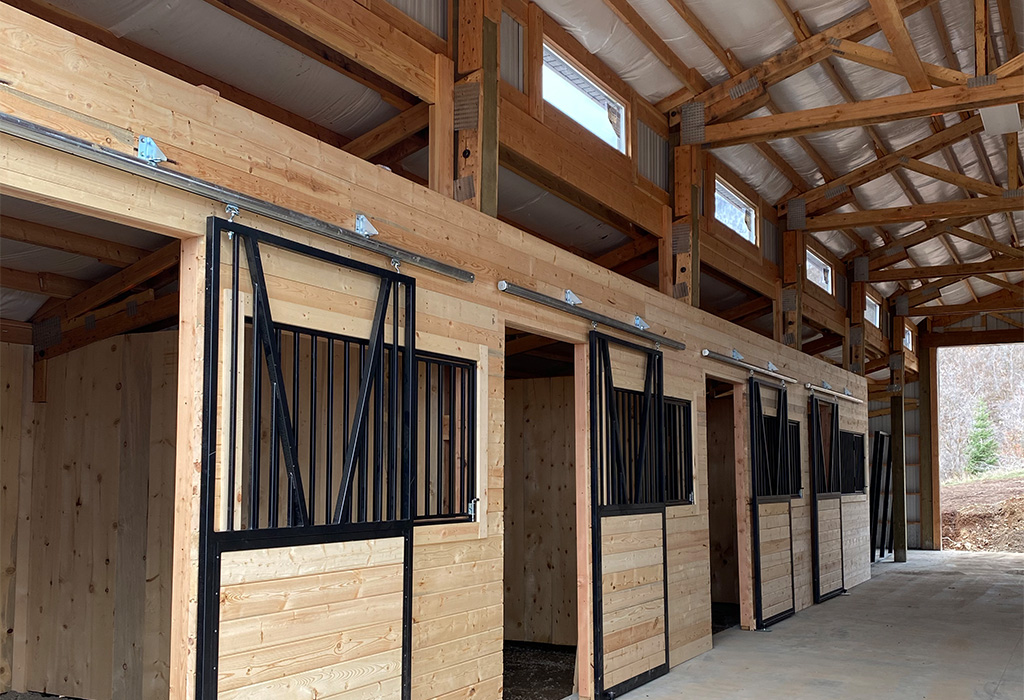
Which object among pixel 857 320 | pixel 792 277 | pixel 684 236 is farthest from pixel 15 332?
pixel 857 320

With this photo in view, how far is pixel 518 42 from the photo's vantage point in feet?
19.5

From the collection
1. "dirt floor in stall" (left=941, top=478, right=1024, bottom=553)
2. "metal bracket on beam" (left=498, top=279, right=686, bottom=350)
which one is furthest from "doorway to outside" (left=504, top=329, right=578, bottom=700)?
"dirt floor in stall" (left=941, top=478, right=1024, bottom=553)

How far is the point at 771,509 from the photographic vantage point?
8961 millimetres

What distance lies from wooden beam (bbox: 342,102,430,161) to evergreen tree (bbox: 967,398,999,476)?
30.3 meters

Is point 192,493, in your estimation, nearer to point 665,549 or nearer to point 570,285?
point 570,285

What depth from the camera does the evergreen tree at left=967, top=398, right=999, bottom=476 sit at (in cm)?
3122

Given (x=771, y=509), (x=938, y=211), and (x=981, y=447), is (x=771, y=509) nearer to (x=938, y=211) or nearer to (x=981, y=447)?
(x=938, y=211)

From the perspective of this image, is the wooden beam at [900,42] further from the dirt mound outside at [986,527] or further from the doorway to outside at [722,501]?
the dirt mound outside at [986,527]

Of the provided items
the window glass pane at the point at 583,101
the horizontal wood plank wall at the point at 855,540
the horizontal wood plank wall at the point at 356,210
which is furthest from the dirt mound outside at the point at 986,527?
the horizontal wood plank wall at the point at 356,210

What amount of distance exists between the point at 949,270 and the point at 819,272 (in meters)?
1.81

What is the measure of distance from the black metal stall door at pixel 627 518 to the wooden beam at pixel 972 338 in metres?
12.8

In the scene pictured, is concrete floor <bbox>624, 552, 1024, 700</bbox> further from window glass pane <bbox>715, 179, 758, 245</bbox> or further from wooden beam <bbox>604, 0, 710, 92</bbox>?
wooden beam <bbox>604, 0, 710, 92</bbox>

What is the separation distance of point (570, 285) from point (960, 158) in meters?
7.16

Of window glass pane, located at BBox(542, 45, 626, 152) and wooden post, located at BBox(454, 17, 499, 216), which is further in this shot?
window glass pane, located at BBox(542, 45, 626, 152)
